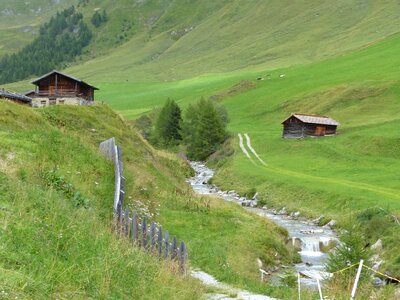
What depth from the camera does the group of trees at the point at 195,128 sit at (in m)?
93.8

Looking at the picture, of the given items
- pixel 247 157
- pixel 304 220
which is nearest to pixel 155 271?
pixel 304 220

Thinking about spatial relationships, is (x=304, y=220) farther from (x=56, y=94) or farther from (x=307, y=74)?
(x=307, y=74)

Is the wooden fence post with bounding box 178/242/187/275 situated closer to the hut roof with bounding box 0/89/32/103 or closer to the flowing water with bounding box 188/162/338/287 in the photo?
the flowing water with bounding box 188/162/338/287

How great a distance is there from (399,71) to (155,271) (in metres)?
113

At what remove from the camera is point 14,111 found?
2942 cm

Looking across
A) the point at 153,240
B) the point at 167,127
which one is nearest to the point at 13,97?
the point at 167,127

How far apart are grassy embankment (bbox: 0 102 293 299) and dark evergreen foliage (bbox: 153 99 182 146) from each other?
6142 centimetres

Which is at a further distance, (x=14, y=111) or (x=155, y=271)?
(x=14, y=111)

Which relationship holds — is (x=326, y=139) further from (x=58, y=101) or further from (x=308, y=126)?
(x=58, y=101)

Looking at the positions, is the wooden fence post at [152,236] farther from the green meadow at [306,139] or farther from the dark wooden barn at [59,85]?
the dark wooden barn at [59,85]

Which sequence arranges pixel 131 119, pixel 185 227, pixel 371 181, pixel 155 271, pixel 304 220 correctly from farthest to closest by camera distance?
pixel 131 119 → pixel 371 181 → pixel 304 220 → pixel 185 227 → pixel 155 271

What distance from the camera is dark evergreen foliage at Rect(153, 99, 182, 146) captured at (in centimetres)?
10769

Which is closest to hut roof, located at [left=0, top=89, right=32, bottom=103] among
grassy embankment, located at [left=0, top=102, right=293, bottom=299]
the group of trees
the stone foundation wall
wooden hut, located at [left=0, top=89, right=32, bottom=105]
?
wooden hut, located at [left=0, top=89, right=32, bottom=105]

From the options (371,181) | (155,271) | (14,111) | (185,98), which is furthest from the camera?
(185,98)
